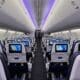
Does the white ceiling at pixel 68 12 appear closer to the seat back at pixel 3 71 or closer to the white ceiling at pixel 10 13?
the white ceiling at pixel 10 13

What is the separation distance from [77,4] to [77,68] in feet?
5.95

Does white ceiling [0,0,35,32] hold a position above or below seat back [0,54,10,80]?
above

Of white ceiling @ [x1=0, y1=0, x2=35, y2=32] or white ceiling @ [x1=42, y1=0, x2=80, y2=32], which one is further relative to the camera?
white ceiling @ [x1=0, y1=0, x2=35, y2=32]

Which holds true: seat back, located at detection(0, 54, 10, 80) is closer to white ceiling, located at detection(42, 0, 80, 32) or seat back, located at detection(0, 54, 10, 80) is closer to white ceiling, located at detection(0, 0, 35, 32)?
white ceiling, located at detection(0, 0, 35, 32)

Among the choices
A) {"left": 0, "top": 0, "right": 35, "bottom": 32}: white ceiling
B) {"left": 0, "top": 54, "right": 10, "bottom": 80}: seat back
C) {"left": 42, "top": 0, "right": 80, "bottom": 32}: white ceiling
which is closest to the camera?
{"left": 0, "top": 54, "right": 10, "bottom": 80}: seat back

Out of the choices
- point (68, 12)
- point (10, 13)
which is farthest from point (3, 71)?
point (68, 12)

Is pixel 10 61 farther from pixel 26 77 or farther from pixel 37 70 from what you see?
pixel 37 70

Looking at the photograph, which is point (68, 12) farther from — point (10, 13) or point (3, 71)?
point (3, 71)

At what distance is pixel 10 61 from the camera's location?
380 inches

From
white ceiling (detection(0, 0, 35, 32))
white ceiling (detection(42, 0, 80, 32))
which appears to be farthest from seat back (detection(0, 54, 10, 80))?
white ceiling (detection(42, 0, 80, 32))

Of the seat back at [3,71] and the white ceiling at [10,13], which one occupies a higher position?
the white ceiling at [10,13]

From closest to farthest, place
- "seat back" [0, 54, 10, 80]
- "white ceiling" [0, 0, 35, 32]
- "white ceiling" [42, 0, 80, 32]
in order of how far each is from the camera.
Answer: "seat back" [0, 54, 10, 80] → "white ceiling" [42, 0, 80, 32] → "white ceiling" [0, 0, 35, 32]

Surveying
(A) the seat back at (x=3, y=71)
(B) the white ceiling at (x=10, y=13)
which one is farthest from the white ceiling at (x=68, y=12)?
(A) the seat back at (x=3, y=71)

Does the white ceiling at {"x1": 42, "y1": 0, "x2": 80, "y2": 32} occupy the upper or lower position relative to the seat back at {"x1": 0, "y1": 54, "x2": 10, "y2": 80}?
upper
